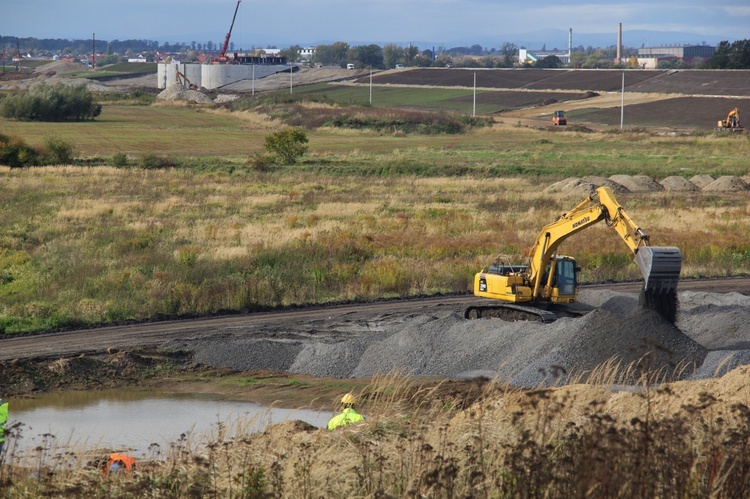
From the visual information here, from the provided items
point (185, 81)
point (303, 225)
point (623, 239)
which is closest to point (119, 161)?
point (303, 225)

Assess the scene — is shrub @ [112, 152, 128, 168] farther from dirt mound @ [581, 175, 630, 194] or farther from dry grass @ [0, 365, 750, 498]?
dry grass @ [0, 365, 750, 498]

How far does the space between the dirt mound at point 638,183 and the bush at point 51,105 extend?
7263 cm

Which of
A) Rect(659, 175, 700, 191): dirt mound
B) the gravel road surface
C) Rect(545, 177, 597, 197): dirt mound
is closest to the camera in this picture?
the gravel road surface

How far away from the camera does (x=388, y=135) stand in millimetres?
96875

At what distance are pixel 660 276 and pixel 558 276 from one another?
131 inches

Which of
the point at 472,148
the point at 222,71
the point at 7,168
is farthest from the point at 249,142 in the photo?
the point at 222,71

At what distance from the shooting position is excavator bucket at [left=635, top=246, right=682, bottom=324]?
18359mm

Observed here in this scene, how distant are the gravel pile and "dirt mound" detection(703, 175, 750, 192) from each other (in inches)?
1170

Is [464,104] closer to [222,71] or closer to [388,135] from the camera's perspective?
[388,135]

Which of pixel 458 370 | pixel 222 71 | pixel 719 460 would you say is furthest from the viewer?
pixel 222 71

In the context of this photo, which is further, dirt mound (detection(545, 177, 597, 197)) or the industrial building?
the industrial building

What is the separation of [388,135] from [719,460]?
298 feet

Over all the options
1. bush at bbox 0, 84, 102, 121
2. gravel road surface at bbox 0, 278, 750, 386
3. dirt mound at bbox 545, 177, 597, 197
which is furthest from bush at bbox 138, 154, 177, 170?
bush at bbox 0, 84, 102, 121

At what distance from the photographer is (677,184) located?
53094 mm
